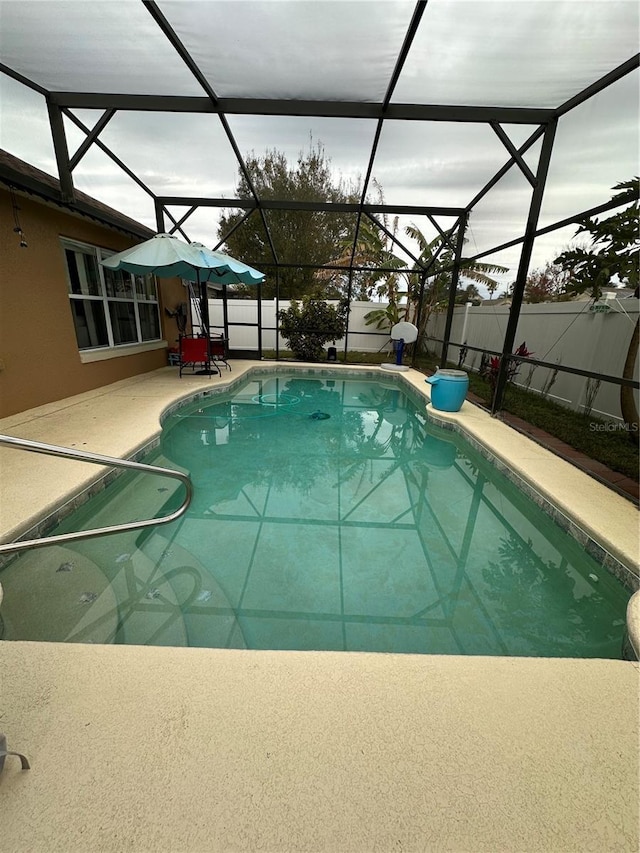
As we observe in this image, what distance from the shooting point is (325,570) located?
106 inches

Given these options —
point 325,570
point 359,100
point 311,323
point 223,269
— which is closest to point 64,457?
point 325,570

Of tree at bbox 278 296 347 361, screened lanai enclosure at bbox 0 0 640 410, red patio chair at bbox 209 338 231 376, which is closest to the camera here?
screened lanai enclosure at bbox 0 0 640 410

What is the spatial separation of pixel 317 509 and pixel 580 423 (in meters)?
5.15

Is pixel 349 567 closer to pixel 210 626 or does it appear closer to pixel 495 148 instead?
pixel 210 626

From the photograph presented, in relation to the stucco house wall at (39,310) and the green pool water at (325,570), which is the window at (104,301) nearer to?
the stucco house wall at (39,310)

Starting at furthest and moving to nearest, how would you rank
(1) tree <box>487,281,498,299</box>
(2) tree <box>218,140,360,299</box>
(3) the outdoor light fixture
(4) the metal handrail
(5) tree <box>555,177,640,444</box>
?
1. (2) tree <box>218,140,360,299</box>
2. (1) tree <box>487,281,498,299</box>
3. (3) the outdoor light fixture
4. (5) tree <box>555,177,640,444</box>
5. (4) the metal handrail

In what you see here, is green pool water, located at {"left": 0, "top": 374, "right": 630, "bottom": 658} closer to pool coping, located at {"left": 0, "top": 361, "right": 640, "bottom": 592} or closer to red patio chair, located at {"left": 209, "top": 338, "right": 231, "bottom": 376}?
pool coping, located at {"left": 0, "top": 361, "right": 640, "bottom": 592}

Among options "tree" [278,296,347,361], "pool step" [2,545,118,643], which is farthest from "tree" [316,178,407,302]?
"pool step" [2,545,118,643]

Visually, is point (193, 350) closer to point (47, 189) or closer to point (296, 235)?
point (47, 189)

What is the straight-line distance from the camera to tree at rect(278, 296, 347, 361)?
11.6m

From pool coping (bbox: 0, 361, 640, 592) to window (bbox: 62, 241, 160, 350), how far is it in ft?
3.45

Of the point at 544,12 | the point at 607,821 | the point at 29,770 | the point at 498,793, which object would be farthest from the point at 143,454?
the point at 544,12

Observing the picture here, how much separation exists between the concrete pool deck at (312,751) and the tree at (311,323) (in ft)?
35.7

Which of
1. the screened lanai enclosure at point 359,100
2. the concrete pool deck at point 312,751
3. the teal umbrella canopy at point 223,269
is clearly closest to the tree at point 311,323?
the teal umbrella canopy at point 223,269
